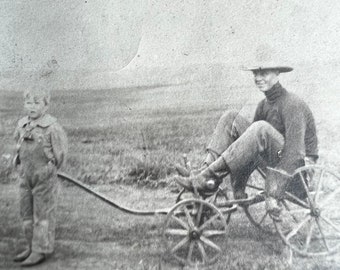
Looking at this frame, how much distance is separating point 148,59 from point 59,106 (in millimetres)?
963

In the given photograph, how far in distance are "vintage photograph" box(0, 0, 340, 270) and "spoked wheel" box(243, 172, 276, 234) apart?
13mm

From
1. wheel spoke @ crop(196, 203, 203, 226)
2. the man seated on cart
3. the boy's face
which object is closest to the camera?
wheel spoke @ crop(196, 203, 203, 226)

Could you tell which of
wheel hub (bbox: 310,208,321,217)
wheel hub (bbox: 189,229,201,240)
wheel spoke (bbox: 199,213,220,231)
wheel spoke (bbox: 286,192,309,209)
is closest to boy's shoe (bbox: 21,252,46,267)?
wheel hub (bbox: 189,229,201,240)

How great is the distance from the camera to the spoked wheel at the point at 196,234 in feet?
15.0

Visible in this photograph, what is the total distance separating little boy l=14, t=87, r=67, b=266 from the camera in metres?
4.66

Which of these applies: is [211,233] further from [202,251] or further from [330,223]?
[330,223]

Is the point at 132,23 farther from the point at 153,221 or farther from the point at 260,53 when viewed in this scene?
the point at 153,221

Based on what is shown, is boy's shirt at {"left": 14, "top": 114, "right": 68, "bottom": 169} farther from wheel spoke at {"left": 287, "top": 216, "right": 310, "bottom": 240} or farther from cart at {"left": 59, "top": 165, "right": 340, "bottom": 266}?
wheel spoke at {"left": 287, "top": 216, "right": 310, "bottom": 240}

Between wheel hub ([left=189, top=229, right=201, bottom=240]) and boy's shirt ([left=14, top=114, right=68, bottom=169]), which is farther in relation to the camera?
boy's shirt ([left=14, top=114, right=68, bottom=169])

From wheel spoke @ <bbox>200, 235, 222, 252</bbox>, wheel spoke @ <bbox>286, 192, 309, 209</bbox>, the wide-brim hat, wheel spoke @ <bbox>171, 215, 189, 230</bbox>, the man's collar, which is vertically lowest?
wheel spoke @ <bbox>200, 235, 222, 252</bbox>

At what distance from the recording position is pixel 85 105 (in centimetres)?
488

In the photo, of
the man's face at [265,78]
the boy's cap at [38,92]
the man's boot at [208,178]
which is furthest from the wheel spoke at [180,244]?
the boy's cap at [38,92]

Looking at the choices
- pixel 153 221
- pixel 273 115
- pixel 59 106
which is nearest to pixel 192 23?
pixel 273 115

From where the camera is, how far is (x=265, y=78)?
15.7ft
